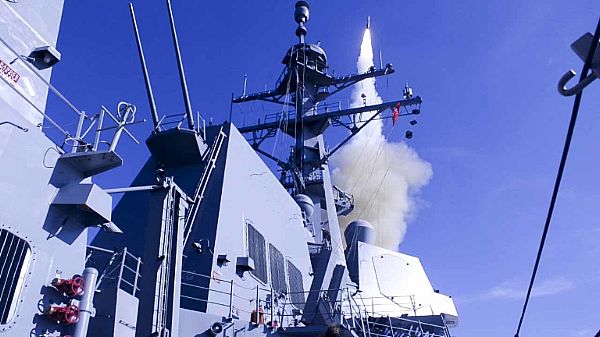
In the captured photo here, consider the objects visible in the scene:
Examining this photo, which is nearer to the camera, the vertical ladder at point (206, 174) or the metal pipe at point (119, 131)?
the metal pipe at point (119, 131)

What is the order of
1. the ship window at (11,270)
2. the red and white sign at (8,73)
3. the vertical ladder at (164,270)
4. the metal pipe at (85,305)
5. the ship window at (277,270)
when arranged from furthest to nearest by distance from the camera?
the ship window at (277,270), the vertical ladder at (164,270), the red and white sign at (8,73), the metal pipe at (85,305), the ship window at (11,270)

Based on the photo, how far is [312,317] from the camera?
863 centimetres

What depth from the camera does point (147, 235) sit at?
5.26 metres

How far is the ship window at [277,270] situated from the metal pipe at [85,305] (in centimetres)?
507

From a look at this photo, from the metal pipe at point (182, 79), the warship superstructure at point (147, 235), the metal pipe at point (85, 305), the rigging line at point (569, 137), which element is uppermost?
the metal pipe at point (182, 79)

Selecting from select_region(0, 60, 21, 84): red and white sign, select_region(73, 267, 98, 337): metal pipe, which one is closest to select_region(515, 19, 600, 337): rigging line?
select_region(73, 267, 98, 337): metal pipe

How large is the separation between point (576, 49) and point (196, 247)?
20.3ft

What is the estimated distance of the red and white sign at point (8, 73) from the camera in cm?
450

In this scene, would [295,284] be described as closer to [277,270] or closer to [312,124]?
[277,270]

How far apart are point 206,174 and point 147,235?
323 cm

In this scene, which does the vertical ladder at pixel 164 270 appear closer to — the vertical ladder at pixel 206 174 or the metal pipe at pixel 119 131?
the metal pipe at pixel 119 131

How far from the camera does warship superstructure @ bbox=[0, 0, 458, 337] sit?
422 centimetres

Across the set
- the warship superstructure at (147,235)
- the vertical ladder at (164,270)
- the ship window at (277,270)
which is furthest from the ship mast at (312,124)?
the vertical ladder at (164,270)

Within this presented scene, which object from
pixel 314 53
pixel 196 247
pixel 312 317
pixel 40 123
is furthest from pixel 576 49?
pixel 314 53
